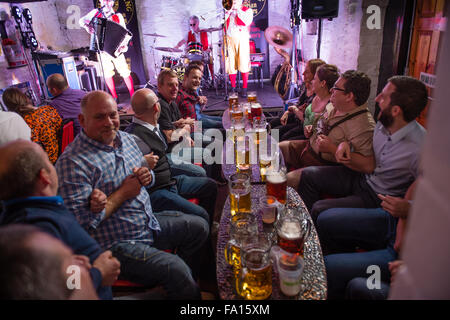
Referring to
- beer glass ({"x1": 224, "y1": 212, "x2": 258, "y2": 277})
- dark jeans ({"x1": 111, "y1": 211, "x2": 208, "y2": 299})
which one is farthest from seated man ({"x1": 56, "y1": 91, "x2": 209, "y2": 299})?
beer glass ({"x1": 224, "y1": 212, "x2": 258, "y2": 277})

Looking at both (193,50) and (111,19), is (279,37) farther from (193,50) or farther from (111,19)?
(111,19)

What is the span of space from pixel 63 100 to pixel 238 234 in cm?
292

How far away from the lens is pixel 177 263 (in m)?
1.38

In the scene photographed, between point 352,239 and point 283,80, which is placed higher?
point 283,80

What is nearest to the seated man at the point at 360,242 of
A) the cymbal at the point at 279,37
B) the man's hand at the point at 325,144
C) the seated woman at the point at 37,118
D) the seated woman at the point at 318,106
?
the man's hand at the point at 325,144

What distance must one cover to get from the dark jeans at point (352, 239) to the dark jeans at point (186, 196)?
846mm

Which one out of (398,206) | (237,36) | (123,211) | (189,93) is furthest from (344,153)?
(237,36)

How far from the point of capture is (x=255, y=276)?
101 centimetres

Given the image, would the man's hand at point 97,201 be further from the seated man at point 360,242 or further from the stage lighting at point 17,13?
the stage lighting at point 17,13

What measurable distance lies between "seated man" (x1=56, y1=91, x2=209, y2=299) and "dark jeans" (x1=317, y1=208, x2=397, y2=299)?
69cm

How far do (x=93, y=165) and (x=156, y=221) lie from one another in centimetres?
50

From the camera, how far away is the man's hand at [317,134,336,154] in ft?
6.91

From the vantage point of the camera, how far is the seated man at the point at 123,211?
1362 millimetres

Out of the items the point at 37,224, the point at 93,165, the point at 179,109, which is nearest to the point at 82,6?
the point at 179,109
